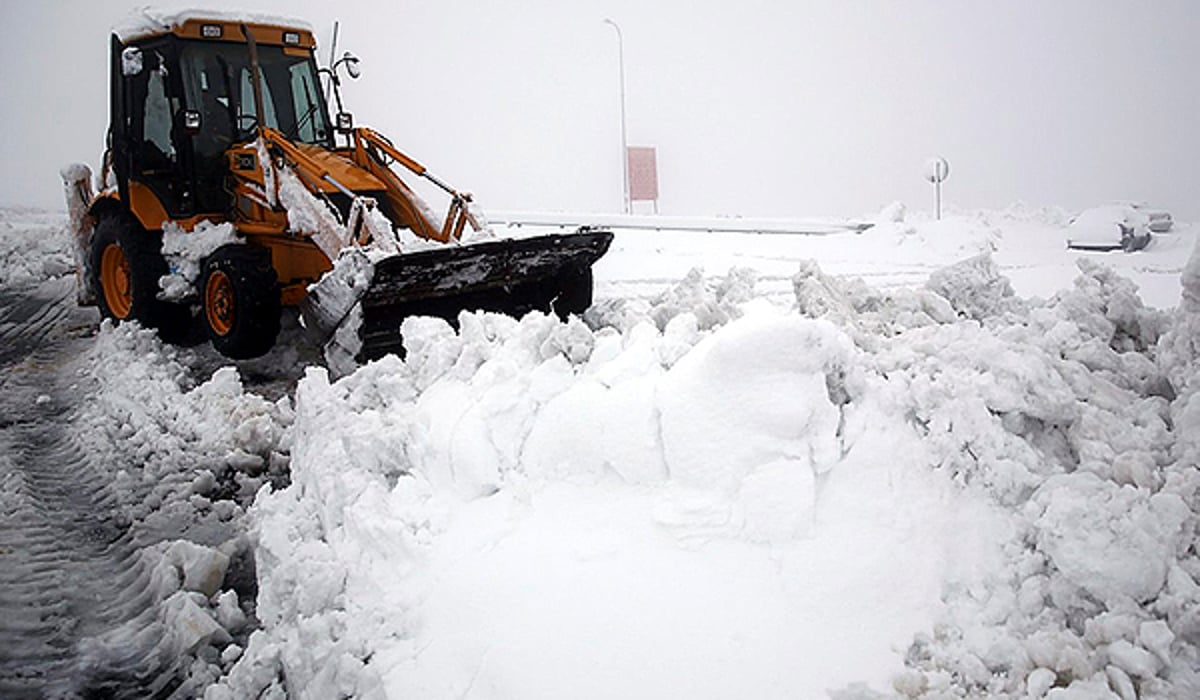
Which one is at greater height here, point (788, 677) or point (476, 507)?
point (476, 507)

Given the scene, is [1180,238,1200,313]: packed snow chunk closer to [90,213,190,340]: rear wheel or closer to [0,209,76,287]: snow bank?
[90,213,190,340]: rear wheel

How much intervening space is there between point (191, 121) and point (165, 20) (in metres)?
0.86

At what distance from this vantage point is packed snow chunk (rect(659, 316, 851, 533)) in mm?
2732

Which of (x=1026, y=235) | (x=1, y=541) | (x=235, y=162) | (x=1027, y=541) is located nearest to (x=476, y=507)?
(x=1027, y=541)

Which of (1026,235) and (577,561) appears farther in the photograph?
(1026,235)

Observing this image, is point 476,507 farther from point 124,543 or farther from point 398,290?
point 398,290

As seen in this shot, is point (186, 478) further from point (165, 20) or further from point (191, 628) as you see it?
point (165, 20)

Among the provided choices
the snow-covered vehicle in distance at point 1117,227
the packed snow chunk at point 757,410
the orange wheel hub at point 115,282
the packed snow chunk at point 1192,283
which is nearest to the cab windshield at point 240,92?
the orange wheel hub at point 115,282

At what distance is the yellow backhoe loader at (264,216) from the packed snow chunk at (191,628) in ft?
7.88

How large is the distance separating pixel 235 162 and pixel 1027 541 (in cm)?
662

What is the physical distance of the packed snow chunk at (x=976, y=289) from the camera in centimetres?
483

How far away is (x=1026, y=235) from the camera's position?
41.4 ft

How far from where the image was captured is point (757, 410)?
2.79m

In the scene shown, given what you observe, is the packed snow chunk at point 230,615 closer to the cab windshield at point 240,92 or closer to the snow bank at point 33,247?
the cab windshield at point 240,92
